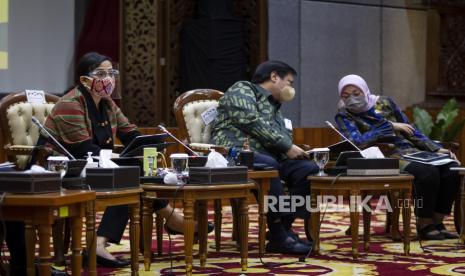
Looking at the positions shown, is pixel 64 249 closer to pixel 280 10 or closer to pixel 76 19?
pixel 280 10

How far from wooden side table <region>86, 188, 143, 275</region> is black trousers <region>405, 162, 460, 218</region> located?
8.31 feet

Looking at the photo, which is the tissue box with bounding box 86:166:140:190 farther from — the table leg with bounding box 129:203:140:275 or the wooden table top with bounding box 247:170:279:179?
the wooden table top with bounding box 247:170:279:179

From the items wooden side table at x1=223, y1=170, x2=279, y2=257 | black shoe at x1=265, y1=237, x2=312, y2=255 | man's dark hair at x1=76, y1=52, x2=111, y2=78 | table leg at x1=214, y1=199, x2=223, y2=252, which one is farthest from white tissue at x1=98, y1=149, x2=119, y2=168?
black shoe at x1=265, y1=237, x2=312, y2=255

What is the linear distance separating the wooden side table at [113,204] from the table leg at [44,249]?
1.13 feet

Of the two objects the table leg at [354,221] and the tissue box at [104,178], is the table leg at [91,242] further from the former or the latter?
the table leg at [354,221]

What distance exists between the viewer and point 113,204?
14.3 feet

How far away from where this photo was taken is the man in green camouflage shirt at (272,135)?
19.2ft

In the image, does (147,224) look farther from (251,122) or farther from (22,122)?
(22,122)

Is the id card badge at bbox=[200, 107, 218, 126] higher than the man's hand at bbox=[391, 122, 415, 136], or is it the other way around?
the id card badge at bbox=[200, 107, 218, 126]

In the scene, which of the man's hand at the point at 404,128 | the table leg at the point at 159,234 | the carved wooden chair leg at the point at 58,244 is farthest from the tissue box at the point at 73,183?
the man's hand at the point at 404,128

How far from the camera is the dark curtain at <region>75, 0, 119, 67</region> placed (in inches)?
429

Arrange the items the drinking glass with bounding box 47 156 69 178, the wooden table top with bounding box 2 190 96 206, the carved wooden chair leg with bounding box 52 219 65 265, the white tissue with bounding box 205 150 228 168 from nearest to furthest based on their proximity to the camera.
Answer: the wooden table top with bounding box 2 190 96 206
the drinking glass with bounding box 47 156 69 178
the white tissue with bounding box 205 150 228 168
the carved wooden chair leg with bounding box 52 219 65 265

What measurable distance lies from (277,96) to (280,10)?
11.2 feet

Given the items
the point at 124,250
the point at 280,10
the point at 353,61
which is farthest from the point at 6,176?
the point at 353,61
